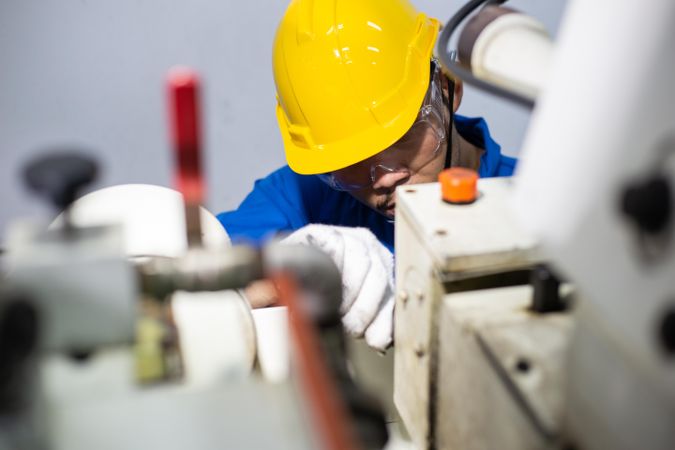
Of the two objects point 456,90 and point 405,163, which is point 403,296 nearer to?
point 405,163

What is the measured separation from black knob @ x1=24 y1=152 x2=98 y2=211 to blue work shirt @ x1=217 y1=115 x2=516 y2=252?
3.91ft

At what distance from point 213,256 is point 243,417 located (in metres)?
0.10

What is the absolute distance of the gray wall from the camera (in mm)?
1796

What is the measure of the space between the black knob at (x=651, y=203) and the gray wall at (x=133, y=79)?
1.60 meters

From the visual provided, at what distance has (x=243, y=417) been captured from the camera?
1.38 ft

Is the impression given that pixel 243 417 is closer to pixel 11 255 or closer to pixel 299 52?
pixel 11 255

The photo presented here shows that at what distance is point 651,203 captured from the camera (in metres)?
0.32

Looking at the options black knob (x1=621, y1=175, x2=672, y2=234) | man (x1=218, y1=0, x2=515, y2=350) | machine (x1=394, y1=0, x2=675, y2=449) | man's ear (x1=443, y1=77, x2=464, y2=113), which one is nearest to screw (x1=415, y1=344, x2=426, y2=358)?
machine (x1=394, y1=0, x2=675, y2=449)

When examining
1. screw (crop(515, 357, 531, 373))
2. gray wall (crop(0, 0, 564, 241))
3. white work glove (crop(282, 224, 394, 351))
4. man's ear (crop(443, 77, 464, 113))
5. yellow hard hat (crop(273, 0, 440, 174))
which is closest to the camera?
screw (crop(515, 357, 531, 373))

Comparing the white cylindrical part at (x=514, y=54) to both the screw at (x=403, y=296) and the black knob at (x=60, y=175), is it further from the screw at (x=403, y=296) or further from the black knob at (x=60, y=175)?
the black knob at (x=60, y=175)

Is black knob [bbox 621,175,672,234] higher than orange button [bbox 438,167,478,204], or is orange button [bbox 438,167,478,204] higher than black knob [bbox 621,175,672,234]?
black knob [bbox 621,175,672,234]

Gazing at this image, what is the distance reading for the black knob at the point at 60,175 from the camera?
1.34 feet

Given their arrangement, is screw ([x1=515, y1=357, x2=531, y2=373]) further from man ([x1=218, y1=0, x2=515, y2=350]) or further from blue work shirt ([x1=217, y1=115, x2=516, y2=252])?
blue work shirt ([x1=217, y1=115, x2=516, y2=252])

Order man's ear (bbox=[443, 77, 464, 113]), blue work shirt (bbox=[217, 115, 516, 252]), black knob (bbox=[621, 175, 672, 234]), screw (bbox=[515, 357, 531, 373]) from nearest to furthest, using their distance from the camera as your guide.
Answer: black knob (bbox=[621, 175, 672, 234])
screw (bbox=[515, 357, 531, 373])
man's ear (bbox=[443, 77, 464, 113])
blue work shirt (bbox=[217, 115, 516, 252])
